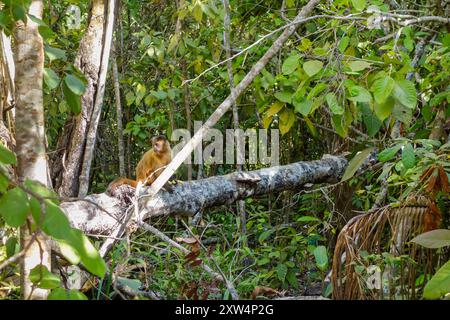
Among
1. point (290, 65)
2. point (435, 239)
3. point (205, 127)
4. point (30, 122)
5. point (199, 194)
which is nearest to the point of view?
point (30, 122)

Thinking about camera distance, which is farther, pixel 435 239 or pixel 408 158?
pixel 408 158

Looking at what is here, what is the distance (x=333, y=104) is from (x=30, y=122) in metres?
1.50

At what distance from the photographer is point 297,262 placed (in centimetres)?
532

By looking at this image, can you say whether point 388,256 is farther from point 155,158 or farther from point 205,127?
point 155,158

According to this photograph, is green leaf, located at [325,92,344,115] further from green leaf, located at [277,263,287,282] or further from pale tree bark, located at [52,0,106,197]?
green leaf, located at [277,263,287,282]

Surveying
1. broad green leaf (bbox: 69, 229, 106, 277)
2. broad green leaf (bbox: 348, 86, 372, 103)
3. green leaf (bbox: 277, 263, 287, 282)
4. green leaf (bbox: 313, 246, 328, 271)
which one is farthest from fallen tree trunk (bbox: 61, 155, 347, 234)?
broad green leaf (bbox: 69, 229, 106, 277)

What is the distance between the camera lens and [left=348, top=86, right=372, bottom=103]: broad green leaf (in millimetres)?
2755

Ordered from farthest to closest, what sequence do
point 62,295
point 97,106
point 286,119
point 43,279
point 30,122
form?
point 97,106 < point 286,119 < point 30,122 < point 43,279 < point 62,295

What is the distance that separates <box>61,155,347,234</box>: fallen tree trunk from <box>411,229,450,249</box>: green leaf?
5.36ft

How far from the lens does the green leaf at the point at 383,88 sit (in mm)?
2656

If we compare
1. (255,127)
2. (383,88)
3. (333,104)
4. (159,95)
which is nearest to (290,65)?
(333,104)

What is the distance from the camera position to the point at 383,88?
8.77ft

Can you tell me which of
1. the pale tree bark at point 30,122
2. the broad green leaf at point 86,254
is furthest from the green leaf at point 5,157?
the pale tree bark at point 30,122
